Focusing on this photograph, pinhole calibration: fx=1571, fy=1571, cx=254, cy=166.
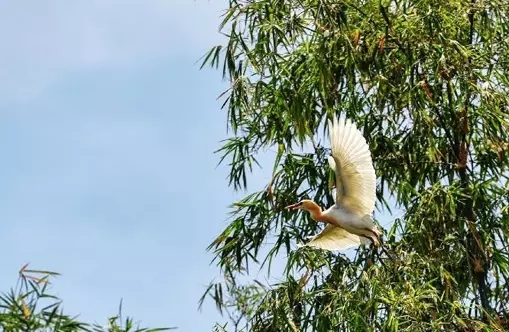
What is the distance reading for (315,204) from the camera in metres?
7.65

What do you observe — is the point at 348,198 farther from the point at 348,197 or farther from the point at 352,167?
the point at 352,167

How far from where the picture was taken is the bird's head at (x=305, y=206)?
7.64m

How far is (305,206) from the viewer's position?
7.67 metres

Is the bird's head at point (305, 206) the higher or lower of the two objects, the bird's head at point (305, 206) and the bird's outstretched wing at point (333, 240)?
the higher

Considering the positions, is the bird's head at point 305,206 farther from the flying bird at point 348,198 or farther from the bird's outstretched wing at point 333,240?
the bird's outstretched wing at point 333,240

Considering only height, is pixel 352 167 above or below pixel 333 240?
above

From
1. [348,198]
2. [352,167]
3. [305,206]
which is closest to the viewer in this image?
[352,167]

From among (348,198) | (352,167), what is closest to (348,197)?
(348,198)

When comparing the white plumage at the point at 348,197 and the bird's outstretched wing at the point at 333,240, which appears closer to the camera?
the white plumage at the point at 348,197

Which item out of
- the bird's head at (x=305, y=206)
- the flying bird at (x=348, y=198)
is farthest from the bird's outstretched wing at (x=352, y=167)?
the bird's head at (x=305, y=206)

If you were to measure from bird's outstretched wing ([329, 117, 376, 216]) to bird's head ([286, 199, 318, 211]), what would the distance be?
0.44 feet

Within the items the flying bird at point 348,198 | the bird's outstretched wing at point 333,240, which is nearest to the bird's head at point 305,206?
the flying bird at point 348,198

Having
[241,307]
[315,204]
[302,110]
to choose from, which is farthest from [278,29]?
[241,307]

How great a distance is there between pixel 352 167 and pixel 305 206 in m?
0.41
